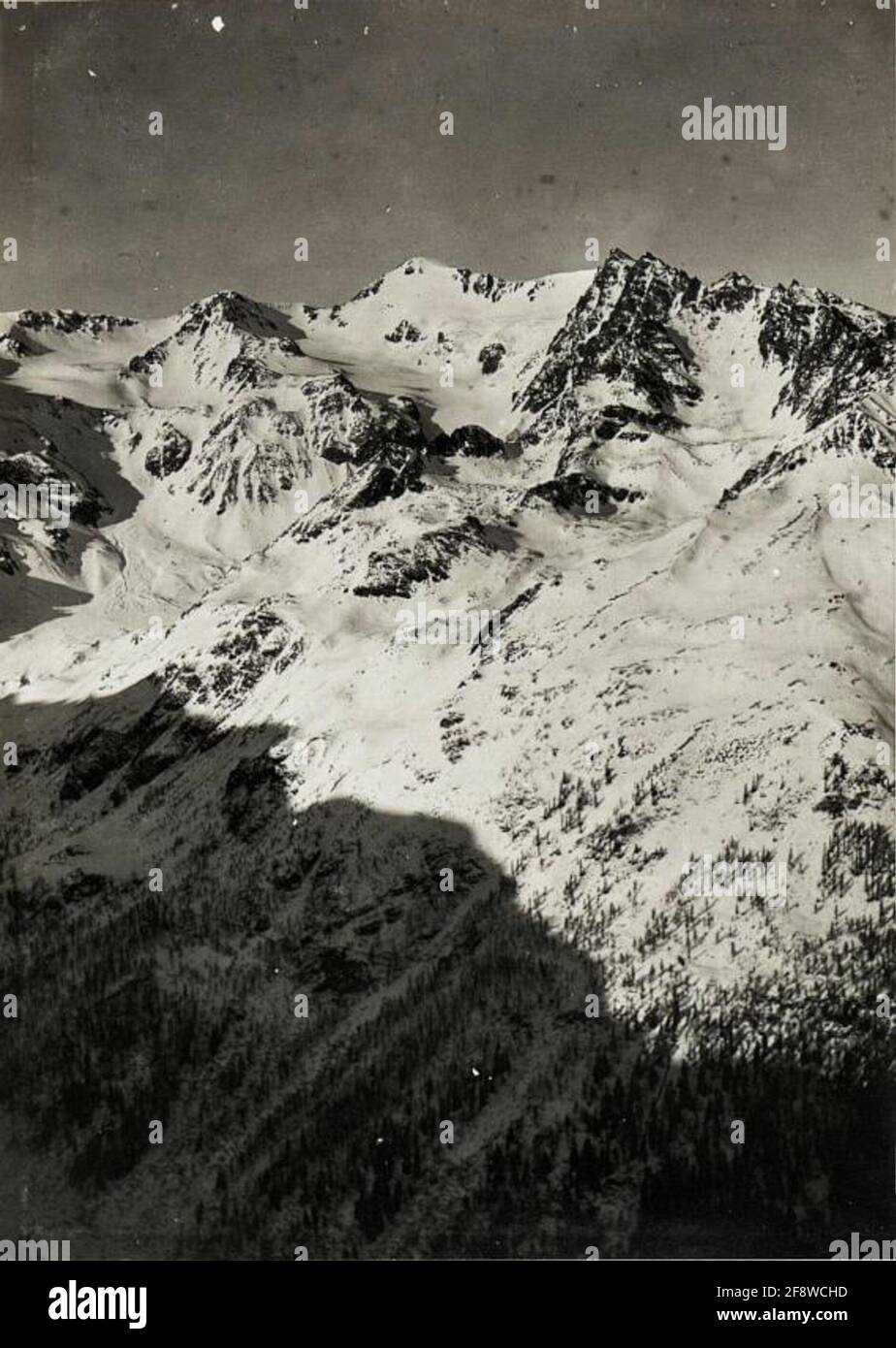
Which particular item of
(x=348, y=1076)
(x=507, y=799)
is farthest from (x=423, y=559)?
(x=348, y=1076)

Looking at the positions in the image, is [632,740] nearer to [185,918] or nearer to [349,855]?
[349,855]

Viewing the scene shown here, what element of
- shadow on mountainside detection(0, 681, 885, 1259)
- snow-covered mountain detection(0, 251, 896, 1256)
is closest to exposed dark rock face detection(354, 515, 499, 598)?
snow-covered mountain detection(0, 251, 896, 1256)

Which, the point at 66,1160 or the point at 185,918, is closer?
the point at 66,1160

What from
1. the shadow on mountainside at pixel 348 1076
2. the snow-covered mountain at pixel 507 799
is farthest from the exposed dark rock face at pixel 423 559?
the shadow on mountainside at pixel 348 1076

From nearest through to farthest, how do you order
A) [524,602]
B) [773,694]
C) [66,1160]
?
[66,1160], [773,694], [524,602]

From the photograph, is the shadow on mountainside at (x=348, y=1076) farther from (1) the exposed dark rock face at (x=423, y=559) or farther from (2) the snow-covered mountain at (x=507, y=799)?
(1) the exposed dark rock face at (x=423, y=559)

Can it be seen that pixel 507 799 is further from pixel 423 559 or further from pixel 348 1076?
pixel 423 559

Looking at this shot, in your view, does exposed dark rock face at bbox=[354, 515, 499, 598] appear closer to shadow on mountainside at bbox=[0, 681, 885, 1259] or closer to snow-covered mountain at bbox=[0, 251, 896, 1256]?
snow-covered mountain at bbox=[0, 251, 896, 1256]
